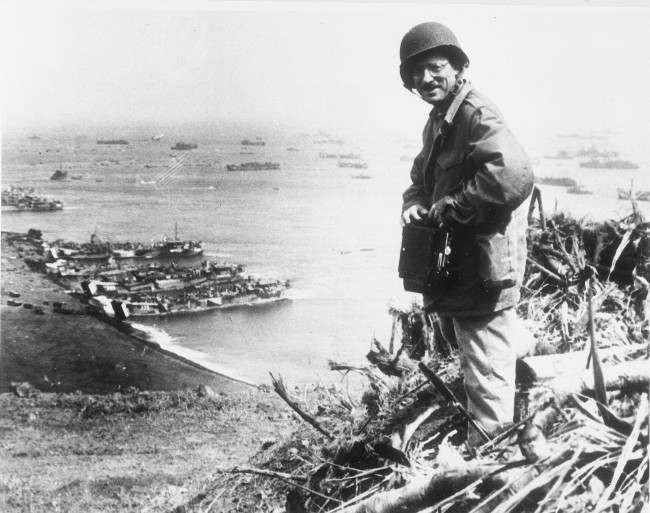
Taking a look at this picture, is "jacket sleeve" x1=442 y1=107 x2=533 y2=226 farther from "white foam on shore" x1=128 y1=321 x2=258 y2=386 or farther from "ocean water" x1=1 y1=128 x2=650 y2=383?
"white foam on shore" x1=128 y1=321 x2=258 y2=386

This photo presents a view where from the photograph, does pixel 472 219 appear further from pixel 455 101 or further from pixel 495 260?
pixel 455 101

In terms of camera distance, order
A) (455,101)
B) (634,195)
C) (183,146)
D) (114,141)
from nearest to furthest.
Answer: (455,101) → (634,195) → (183,146) → (114,141)

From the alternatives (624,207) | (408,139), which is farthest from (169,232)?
(624,207)

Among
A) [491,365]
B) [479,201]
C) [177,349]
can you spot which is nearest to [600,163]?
[491,365]

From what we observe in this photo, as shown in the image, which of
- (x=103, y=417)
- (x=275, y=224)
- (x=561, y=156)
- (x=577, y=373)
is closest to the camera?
(x=577, y=373)

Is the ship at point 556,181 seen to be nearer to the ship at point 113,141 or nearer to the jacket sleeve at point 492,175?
the jacket sleeve at point 492,175

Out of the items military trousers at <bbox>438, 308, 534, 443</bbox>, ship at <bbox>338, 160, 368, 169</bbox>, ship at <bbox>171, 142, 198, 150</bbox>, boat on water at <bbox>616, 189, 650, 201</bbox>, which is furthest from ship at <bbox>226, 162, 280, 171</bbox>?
military trousers at <bbox>438, 308, 534, 443</bbox>
